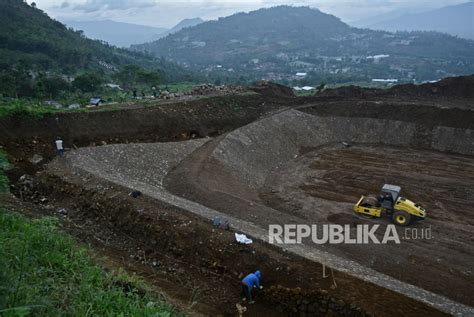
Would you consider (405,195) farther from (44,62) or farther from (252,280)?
(44,62)

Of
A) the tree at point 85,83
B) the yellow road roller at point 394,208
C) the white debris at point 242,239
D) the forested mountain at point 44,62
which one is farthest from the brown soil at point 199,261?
the tree at point 85,83

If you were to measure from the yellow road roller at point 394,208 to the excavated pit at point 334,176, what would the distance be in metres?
0.51

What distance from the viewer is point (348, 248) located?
13984 millimetres

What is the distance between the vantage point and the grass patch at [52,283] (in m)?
5.08

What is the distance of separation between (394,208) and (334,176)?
6.36 meters

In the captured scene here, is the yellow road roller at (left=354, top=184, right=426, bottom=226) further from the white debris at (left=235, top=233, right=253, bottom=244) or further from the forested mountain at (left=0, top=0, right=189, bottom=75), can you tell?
the forested mountain at (left=0, top=0, right=189, bottom=75)

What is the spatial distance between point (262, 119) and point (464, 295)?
2014 centimetres

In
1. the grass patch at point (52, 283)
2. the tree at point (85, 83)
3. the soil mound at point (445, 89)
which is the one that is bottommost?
the grass patch at point (52, 283)

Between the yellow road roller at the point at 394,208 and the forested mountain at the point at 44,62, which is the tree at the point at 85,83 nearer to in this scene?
the forested mountain at the point at 44,62

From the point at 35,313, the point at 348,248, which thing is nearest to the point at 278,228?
the point at 348,248

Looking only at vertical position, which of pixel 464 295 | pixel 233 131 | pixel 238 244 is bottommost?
pixel 464 295

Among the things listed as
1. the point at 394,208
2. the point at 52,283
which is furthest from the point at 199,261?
the point at 394,208

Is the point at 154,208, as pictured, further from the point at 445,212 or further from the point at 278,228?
the point at 445,212

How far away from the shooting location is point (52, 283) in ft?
20.7
